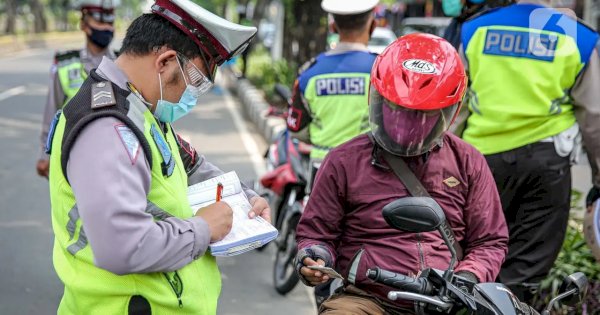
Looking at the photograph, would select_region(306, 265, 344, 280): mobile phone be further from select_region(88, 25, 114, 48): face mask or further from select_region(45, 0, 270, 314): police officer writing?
select_region(88, 25, 114, 48): face mask

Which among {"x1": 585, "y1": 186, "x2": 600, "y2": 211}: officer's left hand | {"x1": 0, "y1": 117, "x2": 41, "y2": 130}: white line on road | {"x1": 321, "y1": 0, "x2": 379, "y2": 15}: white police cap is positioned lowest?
{"x1": 0, "y1": 117, "x2": 41, "y2": 130}: white line on road

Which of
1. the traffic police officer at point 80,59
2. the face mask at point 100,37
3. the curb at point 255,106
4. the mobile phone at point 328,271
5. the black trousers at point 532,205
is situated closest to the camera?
the mobile phone at point 328,271

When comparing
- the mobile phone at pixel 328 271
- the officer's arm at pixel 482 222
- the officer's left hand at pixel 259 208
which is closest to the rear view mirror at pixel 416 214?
the mobile phone at pixel 328 271

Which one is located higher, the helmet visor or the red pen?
the helmet visor

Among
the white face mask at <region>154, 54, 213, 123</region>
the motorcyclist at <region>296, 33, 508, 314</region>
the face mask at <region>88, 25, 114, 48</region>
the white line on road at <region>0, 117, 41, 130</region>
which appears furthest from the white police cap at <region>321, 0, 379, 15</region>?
the white line on road at <region>0, 117, 41, 130</region>

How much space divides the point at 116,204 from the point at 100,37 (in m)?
→ 3.42

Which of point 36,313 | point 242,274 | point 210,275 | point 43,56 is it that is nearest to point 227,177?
point 210,275

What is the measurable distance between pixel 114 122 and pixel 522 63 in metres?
2.34

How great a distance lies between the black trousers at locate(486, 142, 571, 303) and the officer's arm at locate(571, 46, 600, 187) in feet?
0.42

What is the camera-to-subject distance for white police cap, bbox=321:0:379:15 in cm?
470

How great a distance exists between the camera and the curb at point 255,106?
456 inches

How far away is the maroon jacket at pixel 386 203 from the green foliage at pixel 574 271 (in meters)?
1.76

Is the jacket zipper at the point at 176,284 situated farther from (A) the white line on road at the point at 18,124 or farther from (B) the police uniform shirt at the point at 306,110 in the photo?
(A) the white line on road at the point at 18,124

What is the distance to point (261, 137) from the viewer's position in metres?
12.6
